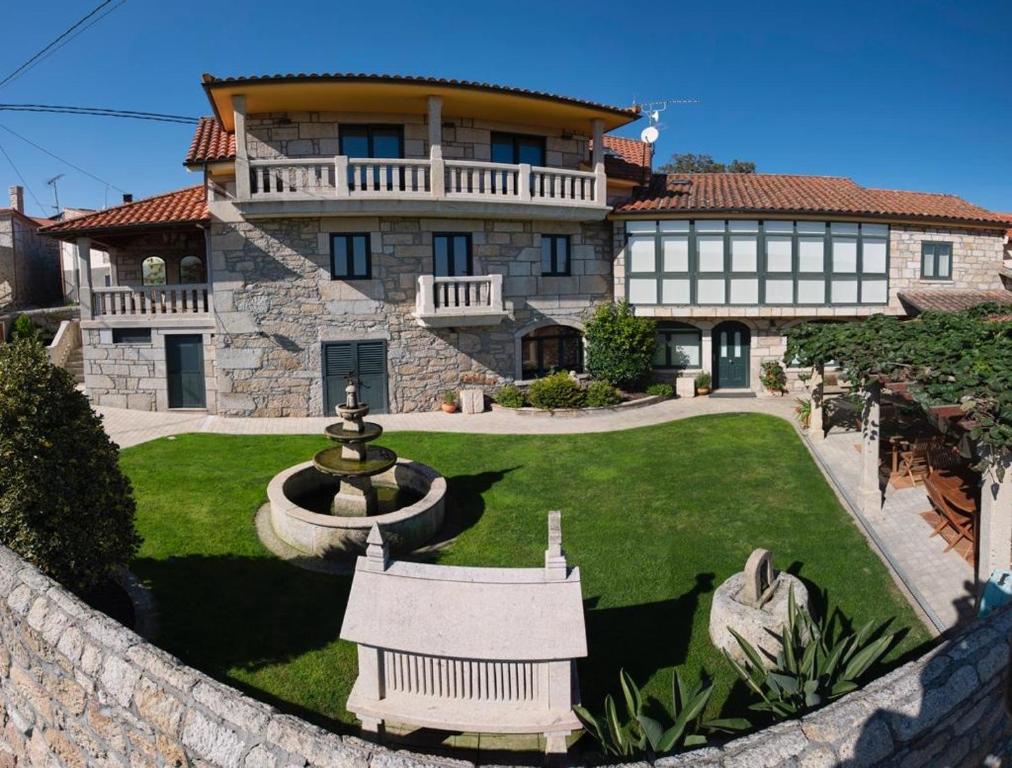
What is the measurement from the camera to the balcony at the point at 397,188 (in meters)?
15.6

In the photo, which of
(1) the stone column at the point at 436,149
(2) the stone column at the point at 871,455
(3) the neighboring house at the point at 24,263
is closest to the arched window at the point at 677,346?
(1) the stone column at the point at 436,149

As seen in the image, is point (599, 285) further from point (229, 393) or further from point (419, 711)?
point (419, 711)

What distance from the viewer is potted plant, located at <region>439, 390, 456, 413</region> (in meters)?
17.6

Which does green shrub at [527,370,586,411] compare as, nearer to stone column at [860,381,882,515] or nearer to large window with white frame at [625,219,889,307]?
large window with white frame at [625,219,889,307]

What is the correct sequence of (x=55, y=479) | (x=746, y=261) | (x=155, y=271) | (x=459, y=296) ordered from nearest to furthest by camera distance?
(x=55, y=479) → (x=459, y=296) → (x=746, y=261) → (x=155, y=271)

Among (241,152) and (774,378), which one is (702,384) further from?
(241,152)

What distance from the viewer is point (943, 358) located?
8.05 m

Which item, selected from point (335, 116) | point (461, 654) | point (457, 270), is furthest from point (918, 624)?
point (335, 116)

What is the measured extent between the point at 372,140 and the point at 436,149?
2.03 meters

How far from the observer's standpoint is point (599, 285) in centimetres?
1923

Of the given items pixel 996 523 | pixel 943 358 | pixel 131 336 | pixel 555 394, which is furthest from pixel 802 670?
pixel 131 336

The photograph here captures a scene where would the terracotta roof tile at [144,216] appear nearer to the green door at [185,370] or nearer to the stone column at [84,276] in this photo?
Answer: the stone column at [84,276]

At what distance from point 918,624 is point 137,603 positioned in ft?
29.8

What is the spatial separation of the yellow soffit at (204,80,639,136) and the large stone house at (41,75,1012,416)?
0.23 feet
